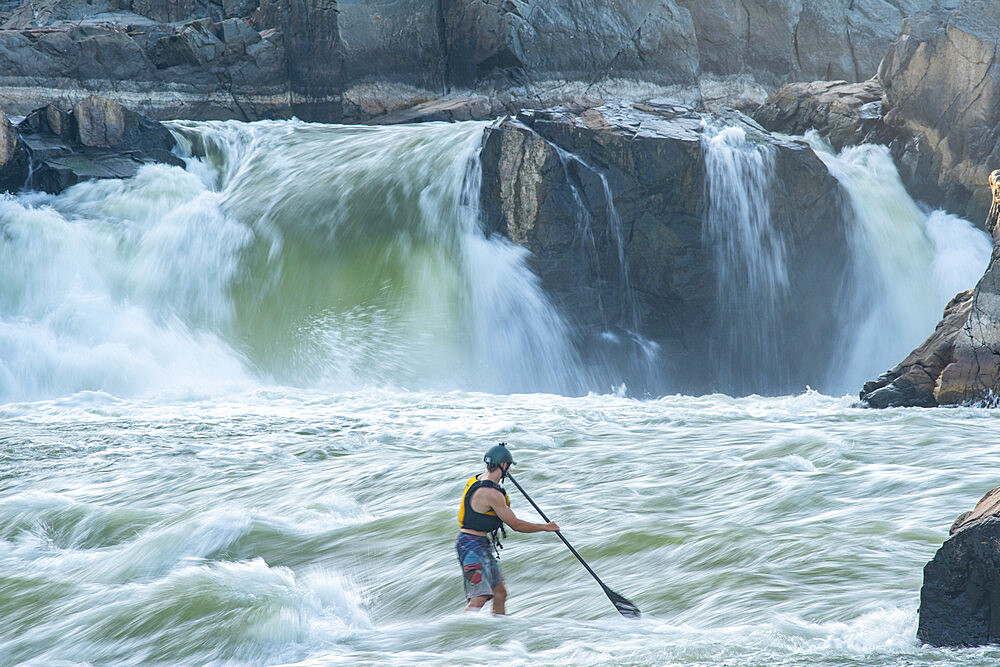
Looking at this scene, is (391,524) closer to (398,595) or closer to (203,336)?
(398,595)

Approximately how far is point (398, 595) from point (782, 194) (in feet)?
39.0

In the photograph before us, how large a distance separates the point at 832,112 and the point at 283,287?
1220cm

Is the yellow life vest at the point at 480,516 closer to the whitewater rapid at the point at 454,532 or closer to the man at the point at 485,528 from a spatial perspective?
the man at the point at 485,528

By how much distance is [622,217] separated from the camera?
1538 cm

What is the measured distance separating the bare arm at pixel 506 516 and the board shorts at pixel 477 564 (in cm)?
25

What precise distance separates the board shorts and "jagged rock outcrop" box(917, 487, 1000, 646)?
2.44 metres

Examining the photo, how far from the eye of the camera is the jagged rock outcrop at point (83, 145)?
17359 mm

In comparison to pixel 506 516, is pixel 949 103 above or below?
above

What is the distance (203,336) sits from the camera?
15.3 meters

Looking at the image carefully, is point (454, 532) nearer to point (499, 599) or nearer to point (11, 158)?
point (499, 599)

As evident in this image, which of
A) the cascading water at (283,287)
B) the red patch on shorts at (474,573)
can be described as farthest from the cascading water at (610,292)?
the red patch on shorts at (474,573)

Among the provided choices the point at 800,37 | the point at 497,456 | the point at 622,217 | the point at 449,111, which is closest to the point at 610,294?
the point at 622,217

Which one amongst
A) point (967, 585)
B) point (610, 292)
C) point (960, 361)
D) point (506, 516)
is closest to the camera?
point (967, 585)

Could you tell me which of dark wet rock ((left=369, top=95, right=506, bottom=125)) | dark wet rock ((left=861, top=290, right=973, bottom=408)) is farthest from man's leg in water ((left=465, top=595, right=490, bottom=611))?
dark wet rock ((left=369, top=95, right=506, bottom=125))
